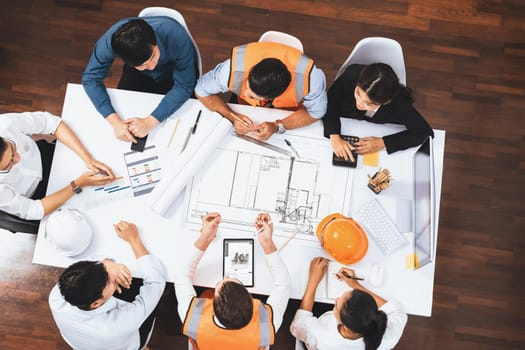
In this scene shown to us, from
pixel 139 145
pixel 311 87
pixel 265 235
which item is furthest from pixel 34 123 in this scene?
pixel 311 87

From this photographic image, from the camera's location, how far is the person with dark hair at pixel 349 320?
1775 mm

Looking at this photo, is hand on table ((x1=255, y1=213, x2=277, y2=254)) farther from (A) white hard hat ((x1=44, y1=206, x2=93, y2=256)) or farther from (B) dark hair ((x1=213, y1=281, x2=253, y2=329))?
(A) white hard hat ((x1=44, y1=206, x2=93, y2=256))

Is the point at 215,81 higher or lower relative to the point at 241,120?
higher

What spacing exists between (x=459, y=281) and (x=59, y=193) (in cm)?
241

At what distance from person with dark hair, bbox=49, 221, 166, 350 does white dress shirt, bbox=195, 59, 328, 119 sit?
29.0 inches

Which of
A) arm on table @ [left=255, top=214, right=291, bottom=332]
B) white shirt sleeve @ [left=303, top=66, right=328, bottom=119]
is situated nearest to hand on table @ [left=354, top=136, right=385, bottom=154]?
white shirt sleeve @ [left=303, top=66, right=328, bottom=119]

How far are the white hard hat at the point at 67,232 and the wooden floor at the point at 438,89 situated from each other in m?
1.01

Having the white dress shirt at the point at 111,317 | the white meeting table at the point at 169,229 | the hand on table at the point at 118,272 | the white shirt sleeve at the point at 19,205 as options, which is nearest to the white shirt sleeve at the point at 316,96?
the white meeting table at the point at 169,229

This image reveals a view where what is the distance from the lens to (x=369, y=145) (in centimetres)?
208

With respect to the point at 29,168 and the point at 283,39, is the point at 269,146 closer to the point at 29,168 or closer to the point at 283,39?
the point at 283,39

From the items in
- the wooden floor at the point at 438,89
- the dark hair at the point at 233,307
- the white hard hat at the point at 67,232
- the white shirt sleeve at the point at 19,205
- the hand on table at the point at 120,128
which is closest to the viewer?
the dark hair at the point at 233,307

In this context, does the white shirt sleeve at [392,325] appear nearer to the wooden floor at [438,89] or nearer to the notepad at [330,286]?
the notepad at [330,286]

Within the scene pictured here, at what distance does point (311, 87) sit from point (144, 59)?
30.0 inches

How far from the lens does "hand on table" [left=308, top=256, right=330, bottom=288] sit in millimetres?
1950
